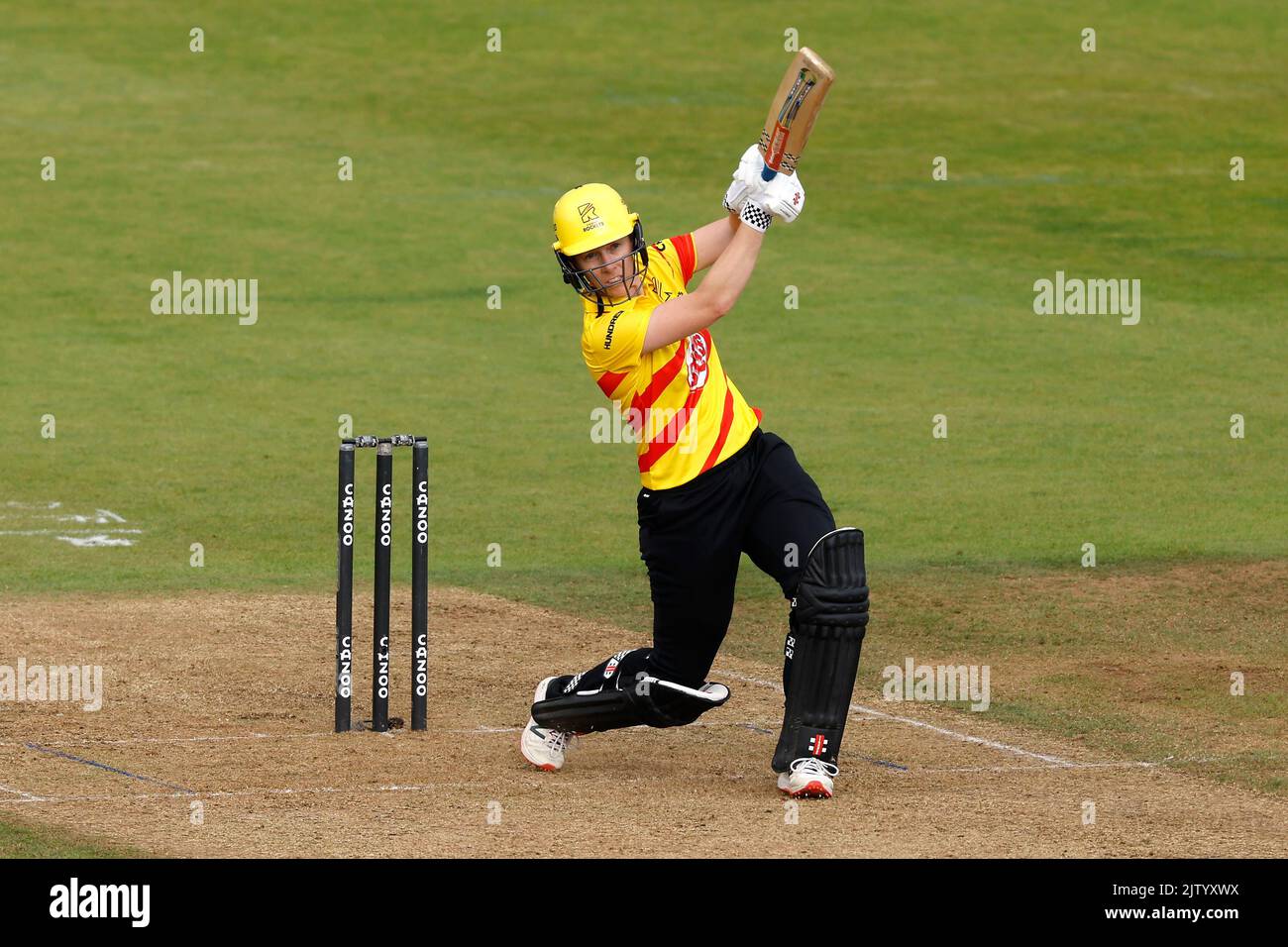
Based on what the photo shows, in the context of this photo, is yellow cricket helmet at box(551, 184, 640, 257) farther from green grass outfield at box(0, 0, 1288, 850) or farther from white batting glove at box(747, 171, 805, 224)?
green grass outfield at box(0, 0, 1288, 850)

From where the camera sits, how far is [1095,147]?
30.0 m

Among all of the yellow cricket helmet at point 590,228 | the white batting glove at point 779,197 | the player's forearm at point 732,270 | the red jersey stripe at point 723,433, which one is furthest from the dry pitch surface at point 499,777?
the white batting glove at point 779,197

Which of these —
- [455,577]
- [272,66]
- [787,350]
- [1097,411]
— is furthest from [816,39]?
[455,577]

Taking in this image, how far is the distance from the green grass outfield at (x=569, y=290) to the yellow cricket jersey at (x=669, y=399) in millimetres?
3680

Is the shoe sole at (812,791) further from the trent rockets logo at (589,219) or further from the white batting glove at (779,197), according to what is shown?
the trent rockets logo at (589,219)

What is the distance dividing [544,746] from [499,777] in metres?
0.24

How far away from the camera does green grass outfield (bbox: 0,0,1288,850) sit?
15484 millimetres

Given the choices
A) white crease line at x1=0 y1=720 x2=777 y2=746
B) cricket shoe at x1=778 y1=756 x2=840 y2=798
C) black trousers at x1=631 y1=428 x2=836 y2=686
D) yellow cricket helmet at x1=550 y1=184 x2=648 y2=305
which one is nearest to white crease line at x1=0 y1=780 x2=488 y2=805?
white crease line at x1=0 y1=720 x2=777 y2=746

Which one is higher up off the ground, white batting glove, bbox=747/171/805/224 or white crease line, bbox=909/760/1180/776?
white batting glove, bbox=747/171/805/224

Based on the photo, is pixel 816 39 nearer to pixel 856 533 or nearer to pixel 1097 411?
pixel 1097 411

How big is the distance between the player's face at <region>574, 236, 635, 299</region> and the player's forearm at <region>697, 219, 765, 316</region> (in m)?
0.37

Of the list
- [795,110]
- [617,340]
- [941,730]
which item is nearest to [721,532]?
[617,340]

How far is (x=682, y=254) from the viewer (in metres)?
9.11

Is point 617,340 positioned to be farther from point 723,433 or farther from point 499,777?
point 499,777
